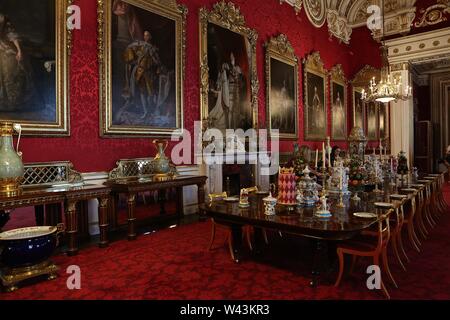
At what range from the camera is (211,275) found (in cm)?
319

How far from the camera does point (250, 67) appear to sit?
771 cm

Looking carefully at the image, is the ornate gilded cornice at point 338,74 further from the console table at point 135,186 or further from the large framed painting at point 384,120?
the console table at point 135,186

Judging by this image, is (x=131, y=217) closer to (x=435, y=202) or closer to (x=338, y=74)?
(x=435, y=202)

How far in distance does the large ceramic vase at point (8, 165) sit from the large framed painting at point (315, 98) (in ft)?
26.2

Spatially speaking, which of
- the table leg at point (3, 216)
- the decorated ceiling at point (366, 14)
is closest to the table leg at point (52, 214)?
the table leg at point (3, 216)

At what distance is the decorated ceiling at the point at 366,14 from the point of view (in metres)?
9.81

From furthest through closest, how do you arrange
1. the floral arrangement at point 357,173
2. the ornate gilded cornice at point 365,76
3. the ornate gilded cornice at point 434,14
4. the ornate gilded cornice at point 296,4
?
the ornate gilded cornice at point 365,76, the ornate gilded cornice at point 434,14, the ornate gilded cornice at point 296,4, the floral arrangement at point 357,173

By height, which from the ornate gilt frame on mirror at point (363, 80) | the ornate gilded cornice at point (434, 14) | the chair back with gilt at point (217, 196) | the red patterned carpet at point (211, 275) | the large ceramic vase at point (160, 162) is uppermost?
the ornate gilded cornice at point (434, 14)

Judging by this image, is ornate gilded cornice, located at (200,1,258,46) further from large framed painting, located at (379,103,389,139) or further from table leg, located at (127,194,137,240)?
large framed painting, located at (379,103,389,139)

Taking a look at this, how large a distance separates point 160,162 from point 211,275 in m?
2.51

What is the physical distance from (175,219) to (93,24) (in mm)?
3415
